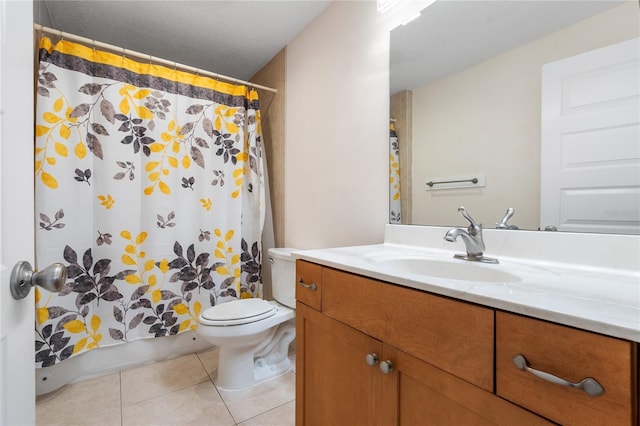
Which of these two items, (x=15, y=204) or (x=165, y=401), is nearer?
(x=15, y=204)

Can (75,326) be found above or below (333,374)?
below

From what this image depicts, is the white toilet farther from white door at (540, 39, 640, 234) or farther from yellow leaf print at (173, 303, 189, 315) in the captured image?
white door at (540, 39, 640, 234)

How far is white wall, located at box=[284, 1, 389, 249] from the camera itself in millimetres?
1485

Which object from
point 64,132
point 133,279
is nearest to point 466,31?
point 64,132

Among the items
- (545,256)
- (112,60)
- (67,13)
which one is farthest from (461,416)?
(67,13)

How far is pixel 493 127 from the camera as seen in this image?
110cm

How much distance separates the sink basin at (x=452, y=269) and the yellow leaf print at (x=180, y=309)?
1.51 meters

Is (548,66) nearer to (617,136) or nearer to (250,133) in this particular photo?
(617,136)

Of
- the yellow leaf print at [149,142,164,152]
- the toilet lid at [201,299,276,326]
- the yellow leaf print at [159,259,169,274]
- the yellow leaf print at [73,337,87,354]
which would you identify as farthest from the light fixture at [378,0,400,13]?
the yellow leaf print at [73,337,87,354]

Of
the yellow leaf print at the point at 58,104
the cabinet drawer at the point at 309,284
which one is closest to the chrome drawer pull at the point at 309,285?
the cabinet drawer at the point at 309,284

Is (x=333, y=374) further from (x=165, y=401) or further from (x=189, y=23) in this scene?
(x=189, y=23)

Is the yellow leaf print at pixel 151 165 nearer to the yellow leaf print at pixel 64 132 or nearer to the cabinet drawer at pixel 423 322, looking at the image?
the yellow leaf print at pixel 64 132

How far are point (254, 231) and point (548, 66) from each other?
189 centimetres

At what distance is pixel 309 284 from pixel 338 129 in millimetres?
1007
